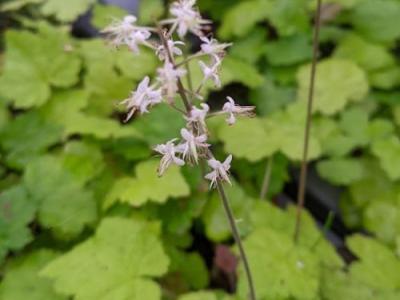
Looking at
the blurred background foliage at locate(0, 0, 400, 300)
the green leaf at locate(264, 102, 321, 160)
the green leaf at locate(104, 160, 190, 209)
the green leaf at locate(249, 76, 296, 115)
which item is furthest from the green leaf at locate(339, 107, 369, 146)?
the green leaf at locate(104, 160, 190, 209)

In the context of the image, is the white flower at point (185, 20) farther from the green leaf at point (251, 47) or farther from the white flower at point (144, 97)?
the green leaf at point (251, 47)

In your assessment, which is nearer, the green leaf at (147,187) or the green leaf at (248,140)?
the green leaf at (147,187)

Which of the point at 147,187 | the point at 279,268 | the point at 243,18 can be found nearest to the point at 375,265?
the point at 279,268

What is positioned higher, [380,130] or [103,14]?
[103,14]

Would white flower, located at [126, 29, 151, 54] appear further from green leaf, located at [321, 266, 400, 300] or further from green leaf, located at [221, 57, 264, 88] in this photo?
green leaf, located at [221, 57, 264, 88]

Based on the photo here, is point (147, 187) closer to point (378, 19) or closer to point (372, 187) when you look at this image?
point (372, 187)

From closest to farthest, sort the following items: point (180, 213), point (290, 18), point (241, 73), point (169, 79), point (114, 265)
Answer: point (169, 79), point (114, 265), point (180, 213), point (241, 73), point (290, 18)

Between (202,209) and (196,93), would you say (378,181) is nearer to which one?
(202,209)

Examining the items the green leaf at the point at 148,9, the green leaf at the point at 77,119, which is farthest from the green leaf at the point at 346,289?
the green leaf at the point at 148,9
